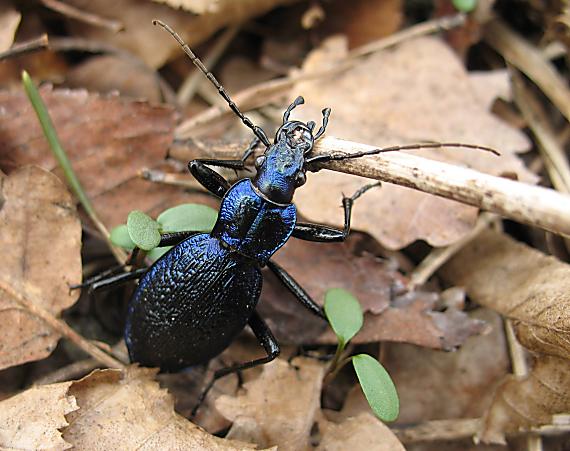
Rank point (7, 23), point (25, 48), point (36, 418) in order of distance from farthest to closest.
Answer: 1. point (7, 23)
2. point (25, 48)
3. point (36, 418)

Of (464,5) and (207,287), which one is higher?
(464,5)

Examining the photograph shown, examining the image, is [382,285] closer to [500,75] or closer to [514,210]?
[514,210]

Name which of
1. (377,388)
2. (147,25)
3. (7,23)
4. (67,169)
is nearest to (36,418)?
(67,169)

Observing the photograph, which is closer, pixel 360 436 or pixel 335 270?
pixel 360 436

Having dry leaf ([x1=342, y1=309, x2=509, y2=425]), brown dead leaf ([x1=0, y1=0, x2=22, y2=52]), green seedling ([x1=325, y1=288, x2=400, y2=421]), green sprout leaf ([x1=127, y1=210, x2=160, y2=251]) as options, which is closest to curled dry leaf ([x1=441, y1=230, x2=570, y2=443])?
dry leaf ([x1=342, y1=309, x2=509, y2=425])

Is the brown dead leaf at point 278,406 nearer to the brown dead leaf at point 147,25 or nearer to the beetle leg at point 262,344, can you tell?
the beetle leg at point 262,344

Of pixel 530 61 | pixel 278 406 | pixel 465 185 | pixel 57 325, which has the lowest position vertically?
pixel 278 406

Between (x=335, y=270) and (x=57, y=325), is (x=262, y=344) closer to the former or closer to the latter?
(x=335, y=270)
